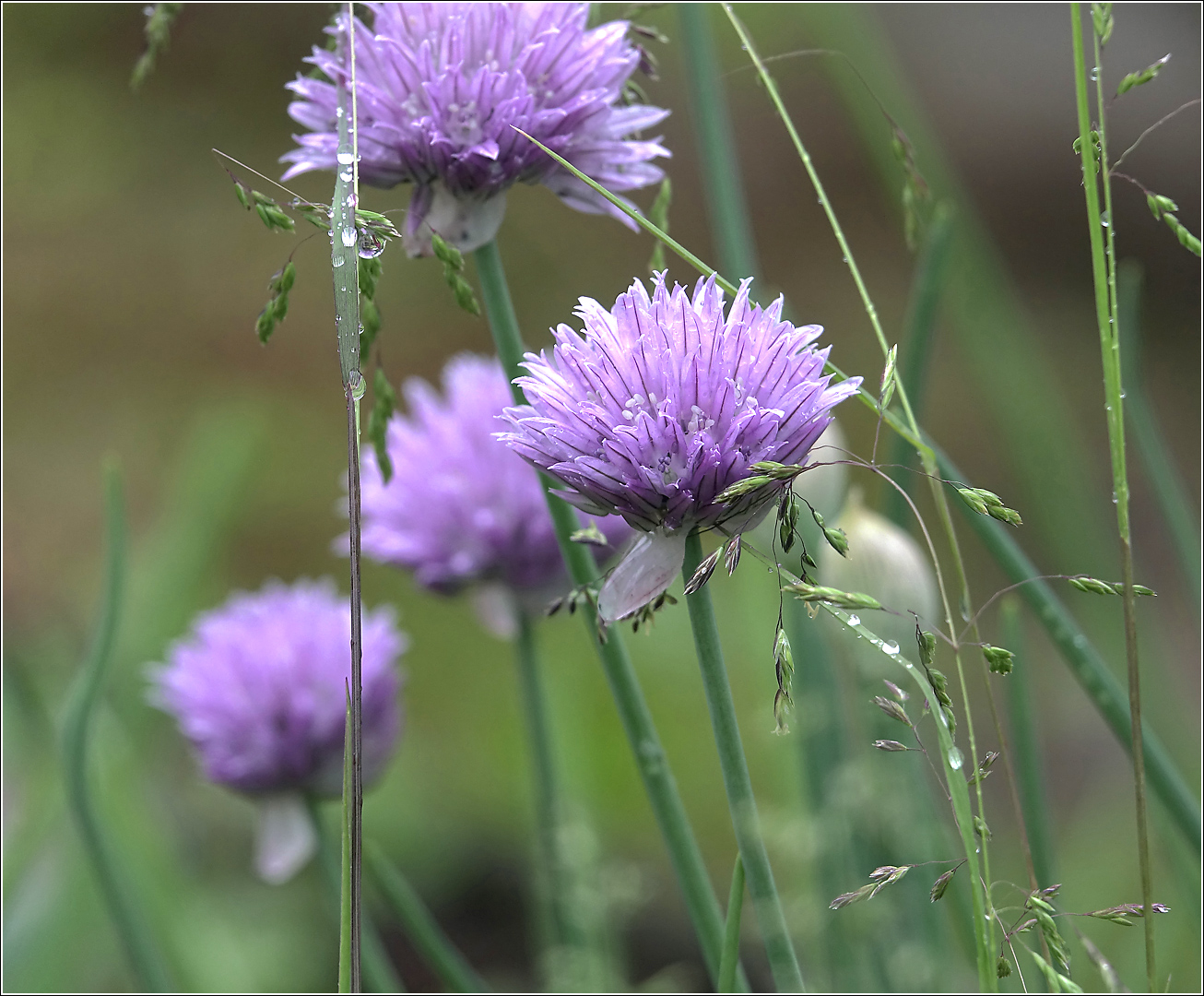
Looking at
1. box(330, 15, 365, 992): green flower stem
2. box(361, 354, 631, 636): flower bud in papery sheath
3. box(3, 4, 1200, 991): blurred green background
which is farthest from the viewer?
box(3, 4, 1200, 991): blurred green background

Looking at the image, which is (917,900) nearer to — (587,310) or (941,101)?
(587,310)

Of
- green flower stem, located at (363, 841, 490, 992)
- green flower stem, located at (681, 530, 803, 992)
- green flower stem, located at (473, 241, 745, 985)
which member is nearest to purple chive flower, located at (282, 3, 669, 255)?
green flower stem, located at (473, 241, 745, 985)

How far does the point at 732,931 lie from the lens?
10.9 inches

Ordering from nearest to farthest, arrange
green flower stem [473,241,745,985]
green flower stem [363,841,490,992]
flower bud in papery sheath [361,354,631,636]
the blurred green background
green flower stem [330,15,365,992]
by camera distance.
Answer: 1. green flower stem [330,15,365,992]
2. green flower stem [473,241,745,985]
3. green flower stem [363,841,490,992]
4. flower bud in papery sheath [361,354,631,636]
5. the blurred green background

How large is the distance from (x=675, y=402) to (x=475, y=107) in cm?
12

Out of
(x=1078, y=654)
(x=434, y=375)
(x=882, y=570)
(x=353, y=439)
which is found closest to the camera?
(x=353, y=439)

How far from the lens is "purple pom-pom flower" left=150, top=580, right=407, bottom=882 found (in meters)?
0.51

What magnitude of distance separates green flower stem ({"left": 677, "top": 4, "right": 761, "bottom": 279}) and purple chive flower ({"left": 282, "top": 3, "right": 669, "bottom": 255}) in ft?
0.59

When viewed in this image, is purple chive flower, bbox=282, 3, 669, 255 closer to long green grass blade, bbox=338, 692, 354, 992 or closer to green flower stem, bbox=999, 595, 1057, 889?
long green grass blade, bbox=338, 692, 354, 992

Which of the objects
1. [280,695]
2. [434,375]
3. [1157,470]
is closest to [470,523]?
[280,695]

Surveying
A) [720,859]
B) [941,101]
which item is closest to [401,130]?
[720,859]

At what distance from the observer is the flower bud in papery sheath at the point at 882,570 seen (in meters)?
0.48

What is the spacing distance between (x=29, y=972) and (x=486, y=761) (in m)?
0.62

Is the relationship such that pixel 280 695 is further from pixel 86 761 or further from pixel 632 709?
pixel 632 709
